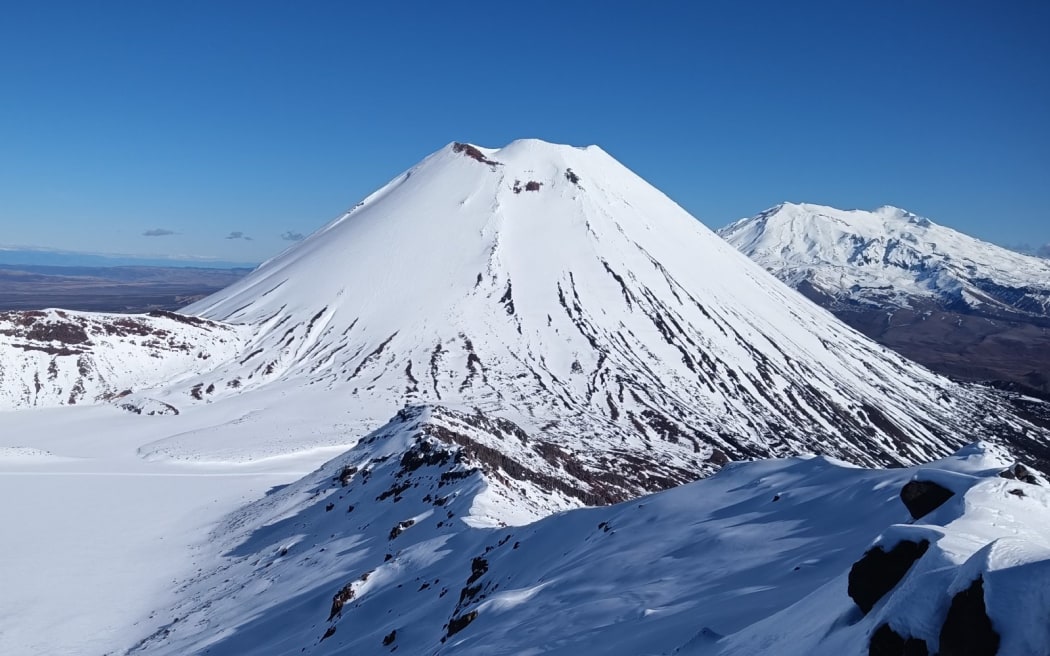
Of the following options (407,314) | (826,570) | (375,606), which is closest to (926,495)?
(826,570)

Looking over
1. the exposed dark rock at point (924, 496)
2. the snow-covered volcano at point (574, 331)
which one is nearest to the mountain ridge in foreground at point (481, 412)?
the snow-covered volcano at point (574, 331)

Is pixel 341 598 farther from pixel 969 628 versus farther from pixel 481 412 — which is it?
pixel 481 412

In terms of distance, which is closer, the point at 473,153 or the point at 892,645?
the point at 892,645

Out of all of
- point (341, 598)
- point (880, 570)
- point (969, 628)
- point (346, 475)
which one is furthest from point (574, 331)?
point (969, 628)

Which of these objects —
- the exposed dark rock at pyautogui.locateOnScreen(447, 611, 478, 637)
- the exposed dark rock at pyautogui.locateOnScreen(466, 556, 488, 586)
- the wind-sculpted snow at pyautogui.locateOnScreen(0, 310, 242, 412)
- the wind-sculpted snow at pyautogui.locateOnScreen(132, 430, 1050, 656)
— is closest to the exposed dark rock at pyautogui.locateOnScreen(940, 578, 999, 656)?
the wind-sculpted snow at pyautogui.locateOnScreen(132, 430, 1050, 656)

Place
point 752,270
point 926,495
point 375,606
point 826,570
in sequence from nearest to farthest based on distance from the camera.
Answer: point 926,495
point 826,570
point 375,606
point 752,270

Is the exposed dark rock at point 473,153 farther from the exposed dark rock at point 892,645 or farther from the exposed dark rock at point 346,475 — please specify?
the exposed dark rock at point 892,645

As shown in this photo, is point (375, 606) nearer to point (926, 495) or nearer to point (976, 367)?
point (926, 495)
